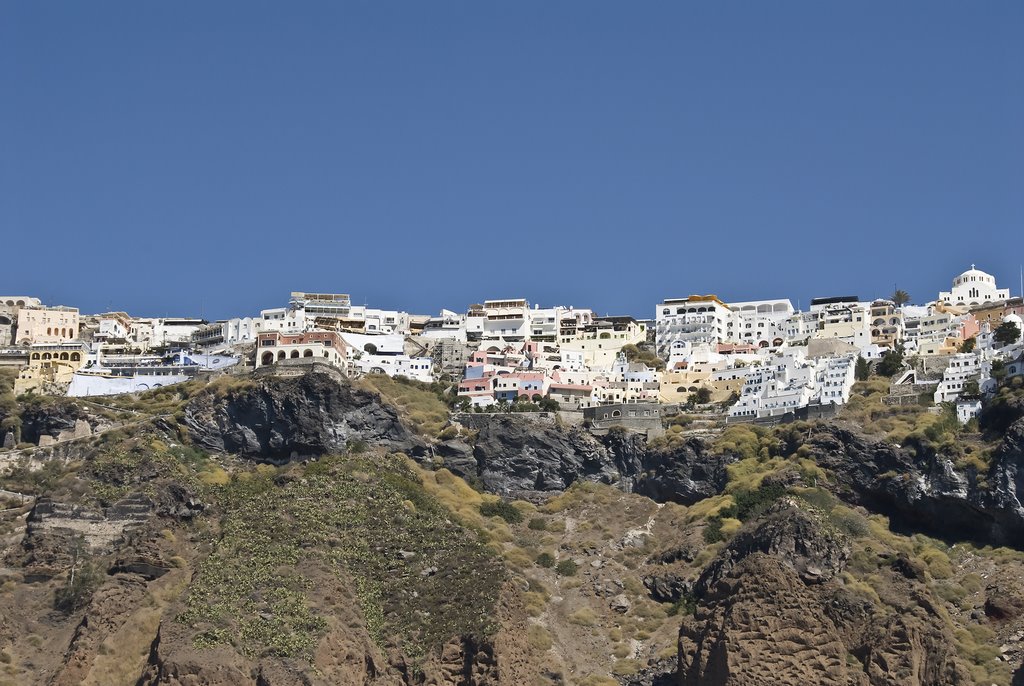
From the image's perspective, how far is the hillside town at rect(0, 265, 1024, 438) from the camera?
438 ft

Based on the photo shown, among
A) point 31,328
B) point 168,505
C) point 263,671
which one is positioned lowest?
point 263,671

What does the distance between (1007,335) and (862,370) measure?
925 centimetres

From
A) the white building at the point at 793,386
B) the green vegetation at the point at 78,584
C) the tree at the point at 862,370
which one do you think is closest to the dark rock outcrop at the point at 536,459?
the white building at the point at 793,386

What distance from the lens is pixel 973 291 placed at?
530ft

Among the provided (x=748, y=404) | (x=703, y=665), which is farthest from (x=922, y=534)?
(x=703, y=665)

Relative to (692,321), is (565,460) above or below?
below

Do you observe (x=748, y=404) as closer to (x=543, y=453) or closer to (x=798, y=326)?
(x=543, y=453)

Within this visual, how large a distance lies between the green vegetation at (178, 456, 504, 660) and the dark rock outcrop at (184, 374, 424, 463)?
3.57 metres

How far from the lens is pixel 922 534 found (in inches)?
4577

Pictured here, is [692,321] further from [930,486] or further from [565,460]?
[930,486]

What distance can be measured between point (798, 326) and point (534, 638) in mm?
55778

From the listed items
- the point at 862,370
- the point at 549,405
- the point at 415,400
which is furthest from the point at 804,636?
the point at 415,400

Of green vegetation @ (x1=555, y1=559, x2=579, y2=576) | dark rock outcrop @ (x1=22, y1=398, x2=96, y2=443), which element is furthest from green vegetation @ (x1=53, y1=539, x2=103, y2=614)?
green vegetation @ (x1=555, y1=559, x2=579, y2=576)

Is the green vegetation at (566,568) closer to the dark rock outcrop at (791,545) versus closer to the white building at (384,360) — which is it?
the dark rock outcrop at (791,545)
